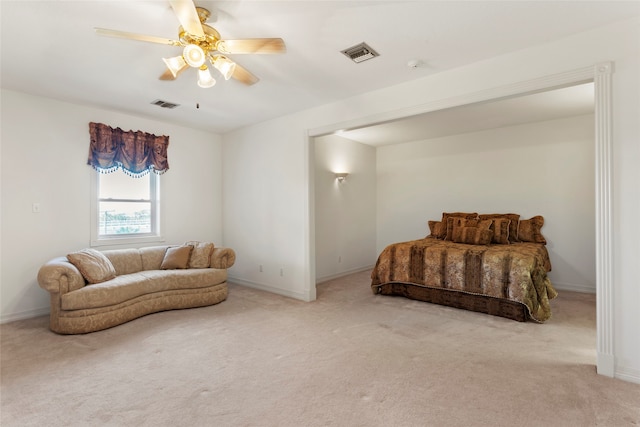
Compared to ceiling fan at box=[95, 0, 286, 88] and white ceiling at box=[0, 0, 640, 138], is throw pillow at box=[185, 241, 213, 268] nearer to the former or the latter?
white ceiling at box=[0, 0, 640, 138]

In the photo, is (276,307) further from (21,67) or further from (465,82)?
(21,67)

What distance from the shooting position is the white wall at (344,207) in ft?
18.2

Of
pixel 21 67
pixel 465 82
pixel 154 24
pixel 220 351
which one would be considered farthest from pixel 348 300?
pixel 21 67

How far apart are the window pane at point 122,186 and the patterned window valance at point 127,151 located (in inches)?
5.5

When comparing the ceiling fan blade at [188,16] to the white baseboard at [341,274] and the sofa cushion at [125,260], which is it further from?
the white baseboard at [341,274]

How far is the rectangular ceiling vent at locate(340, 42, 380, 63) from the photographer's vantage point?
2676 mm

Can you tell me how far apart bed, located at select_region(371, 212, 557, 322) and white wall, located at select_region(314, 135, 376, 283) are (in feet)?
4.16

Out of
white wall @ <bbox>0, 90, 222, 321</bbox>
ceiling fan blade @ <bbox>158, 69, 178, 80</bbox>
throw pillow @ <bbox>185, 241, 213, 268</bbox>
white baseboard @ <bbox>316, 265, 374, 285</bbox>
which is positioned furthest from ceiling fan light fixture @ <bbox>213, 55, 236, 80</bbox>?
white baseboard @ <bbox>316, 265, 374, 285</bbox>

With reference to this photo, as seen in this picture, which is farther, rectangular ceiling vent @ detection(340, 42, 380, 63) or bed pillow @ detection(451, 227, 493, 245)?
bed pillow @ detection(451, 227, 493, 245)

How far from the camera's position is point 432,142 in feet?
20.7

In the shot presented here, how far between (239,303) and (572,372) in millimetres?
3493

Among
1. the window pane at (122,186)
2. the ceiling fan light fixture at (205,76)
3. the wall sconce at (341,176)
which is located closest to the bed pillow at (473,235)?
the wall sconce at (341,176)

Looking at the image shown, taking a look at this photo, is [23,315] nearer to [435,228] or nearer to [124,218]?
[124,218]

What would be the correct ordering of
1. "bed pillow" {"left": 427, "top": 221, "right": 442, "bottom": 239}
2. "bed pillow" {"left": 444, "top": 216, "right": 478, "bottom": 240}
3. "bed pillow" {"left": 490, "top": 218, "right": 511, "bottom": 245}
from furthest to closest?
"bed pillow" {"left": 427, "top": 221, "right": 442, "bottom": 239}, "bed pillow" {"left": 444, "top": 216, "right": 478, "bottom": 240}, "bed pillow" {"left": 490, "top": 218, "right": 511, "bottom": 245}
